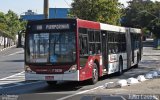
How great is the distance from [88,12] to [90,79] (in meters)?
31.1

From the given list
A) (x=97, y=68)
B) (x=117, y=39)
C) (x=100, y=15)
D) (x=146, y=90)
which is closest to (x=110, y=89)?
(x=146, y=90)

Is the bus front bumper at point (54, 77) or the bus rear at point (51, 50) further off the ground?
the bus rear at point (51, 50)

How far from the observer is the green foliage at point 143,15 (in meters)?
120

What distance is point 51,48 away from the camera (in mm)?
18297

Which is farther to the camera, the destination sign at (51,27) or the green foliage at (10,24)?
the green foliage at (10,24)

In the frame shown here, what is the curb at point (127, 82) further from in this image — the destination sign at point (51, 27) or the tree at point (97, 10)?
the tree at point (97, 10)

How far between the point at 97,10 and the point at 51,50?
33.0 m

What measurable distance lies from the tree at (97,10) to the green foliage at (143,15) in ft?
198

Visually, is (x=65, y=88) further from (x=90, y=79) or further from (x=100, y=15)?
(x=100, y=15)

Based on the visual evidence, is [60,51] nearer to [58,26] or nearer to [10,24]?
[58,26]

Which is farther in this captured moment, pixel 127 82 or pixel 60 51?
pixel 127 82

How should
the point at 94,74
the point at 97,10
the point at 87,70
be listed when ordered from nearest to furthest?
the point at 87,70 → the point at 94,74 → the point at 97,10

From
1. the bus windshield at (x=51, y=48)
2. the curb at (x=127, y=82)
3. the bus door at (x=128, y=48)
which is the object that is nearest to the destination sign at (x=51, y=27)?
the bus windshield at (x=51, y=48)

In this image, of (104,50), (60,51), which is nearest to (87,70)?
(60,51)
